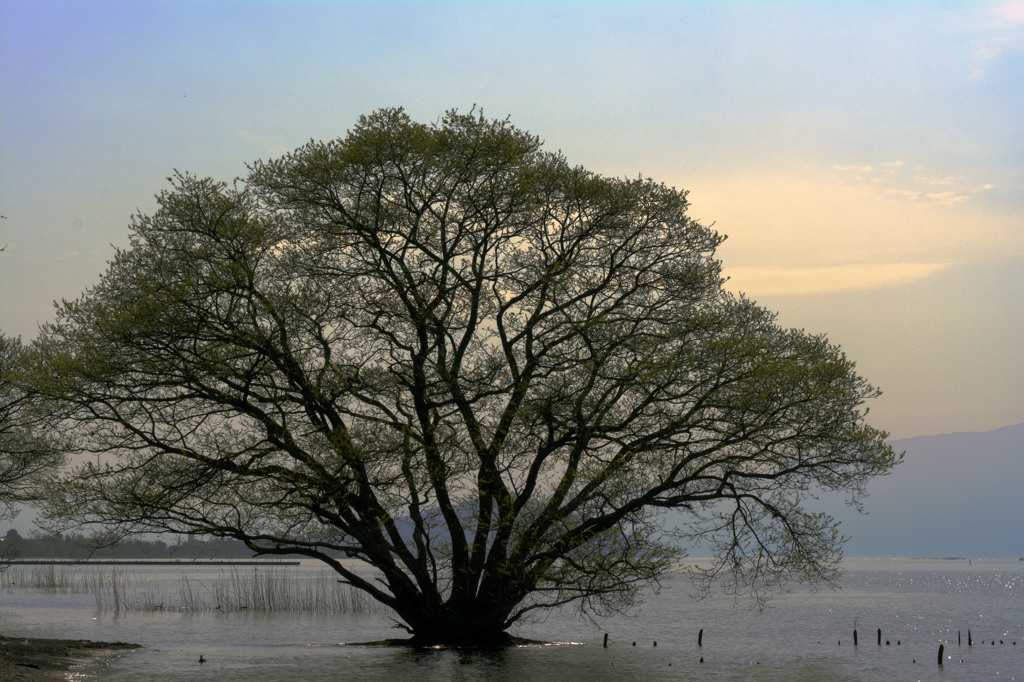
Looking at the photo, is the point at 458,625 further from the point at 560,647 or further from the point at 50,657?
the point at 50,657

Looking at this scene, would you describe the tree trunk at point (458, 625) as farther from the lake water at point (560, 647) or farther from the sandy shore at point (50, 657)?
the sandy shore at point (50, 657)

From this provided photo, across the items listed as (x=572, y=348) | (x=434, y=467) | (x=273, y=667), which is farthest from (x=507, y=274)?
(x=273, y=667)

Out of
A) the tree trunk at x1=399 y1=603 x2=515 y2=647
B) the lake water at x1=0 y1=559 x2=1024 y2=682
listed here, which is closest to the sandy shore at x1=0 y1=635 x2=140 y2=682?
the lake water at x1=0 y1=559 x2=1024 y2=682

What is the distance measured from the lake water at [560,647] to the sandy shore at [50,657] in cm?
63

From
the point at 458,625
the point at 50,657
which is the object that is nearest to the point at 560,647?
the point at 458,625

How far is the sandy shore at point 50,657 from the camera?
2031 centimetres

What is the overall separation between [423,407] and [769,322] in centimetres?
1070

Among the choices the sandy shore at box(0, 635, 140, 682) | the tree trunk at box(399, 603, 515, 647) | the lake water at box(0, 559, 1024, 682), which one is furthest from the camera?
the tree trunk at box(399, 603, 515, 647)

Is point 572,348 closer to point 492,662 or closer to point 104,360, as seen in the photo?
point 492,662

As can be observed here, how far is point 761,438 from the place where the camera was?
88.3 ft

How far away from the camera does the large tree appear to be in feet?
82.6

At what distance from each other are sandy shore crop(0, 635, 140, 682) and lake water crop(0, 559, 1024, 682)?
630mm

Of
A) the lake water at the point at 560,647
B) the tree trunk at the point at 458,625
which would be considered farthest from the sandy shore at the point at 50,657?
the tree trunk at the point at 458,625

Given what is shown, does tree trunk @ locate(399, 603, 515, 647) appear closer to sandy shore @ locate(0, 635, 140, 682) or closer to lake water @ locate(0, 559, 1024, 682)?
lake water @ locate(0, 559, 1024, 682)
